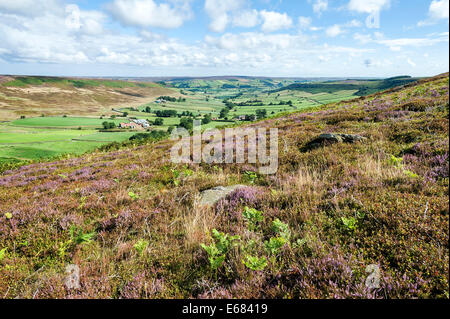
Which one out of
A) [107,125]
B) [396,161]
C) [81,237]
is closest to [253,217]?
[81,237]

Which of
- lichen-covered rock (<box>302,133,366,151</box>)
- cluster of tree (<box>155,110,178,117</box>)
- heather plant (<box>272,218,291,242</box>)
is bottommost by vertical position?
Answer: heather plant (<box>272,218,291,242</box>)

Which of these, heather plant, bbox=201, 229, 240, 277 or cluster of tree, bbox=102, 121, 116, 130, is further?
cluster of tree, bbox=102, 121, 116, 130

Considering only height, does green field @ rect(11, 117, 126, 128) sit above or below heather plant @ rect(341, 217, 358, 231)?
above

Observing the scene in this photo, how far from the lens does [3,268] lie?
3479 millimetres

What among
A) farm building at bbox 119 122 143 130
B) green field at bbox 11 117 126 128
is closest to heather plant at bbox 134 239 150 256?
farm building at bbox 119 122 143 130

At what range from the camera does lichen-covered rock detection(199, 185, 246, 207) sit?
572 centimetres

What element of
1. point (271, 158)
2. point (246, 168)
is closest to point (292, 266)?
point (246, 168)

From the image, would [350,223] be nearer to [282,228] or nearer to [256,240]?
[282,228]

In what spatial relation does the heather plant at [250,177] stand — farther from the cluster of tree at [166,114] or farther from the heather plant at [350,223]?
the cluster of tree at [166,114]

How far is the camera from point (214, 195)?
6.21m

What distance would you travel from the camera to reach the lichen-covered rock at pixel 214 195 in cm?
572

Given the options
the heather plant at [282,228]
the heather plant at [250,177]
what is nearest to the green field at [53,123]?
the heather plant at [250,177]

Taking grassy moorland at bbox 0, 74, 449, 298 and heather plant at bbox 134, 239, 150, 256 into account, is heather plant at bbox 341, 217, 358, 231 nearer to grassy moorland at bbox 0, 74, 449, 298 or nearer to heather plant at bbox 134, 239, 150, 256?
grassy moorland at bbox 0, 74, 449, 298

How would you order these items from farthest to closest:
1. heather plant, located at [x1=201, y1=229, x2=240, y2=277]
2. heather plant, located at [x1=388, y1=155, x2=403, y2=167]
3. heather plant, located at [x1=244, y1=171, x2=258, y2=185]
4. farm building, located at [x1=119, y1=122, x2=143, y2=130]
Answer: farm building, located at [x1=119, y1=122, x2=143, y2=130] → heather plant, located at [x1=244, y1=171, x2=258, y2=185] → heather plant, located at [x1=388, y1=155, x2=403, y2=167] → heather plant, located at [x1=201, y1=229, x2=240, y2=277]
